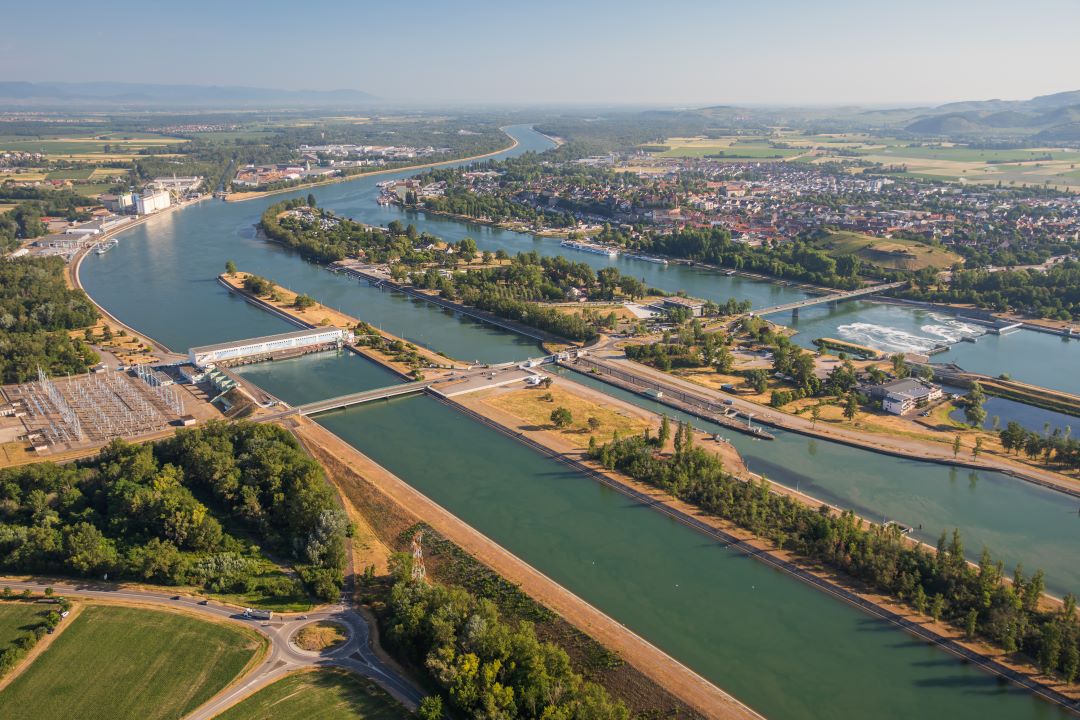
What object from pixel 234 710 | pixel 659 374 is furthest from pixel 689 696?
pixel 659 374

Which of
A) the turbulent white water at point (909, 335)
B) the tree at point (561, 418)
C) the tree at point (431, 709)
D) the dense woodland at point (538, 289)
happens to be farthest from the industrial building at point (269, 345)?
the turbulent white water at point (909, 335)

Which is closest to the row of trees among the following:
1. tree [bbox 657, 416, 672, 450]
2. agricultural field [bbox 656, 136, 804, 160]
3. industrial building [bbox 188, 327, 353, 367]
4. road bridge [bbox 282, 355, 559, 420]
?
tree [bbox 657, 416, 672, 450]

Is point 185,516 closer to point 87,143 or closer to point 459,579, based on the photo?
point 459,579

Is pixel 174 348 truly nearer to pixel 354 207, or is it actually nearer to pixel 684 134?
pixel 354 207

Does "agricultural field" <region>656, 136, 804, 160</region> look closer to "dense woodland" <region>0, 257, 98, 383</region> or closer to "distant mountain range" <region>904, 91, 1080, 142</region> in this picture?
"distant mountain range" <region>904, 91, 1080, 142</region>

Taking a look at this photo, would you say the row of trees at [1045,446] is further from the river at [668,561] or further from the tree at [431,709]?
the tree at [431,709]
